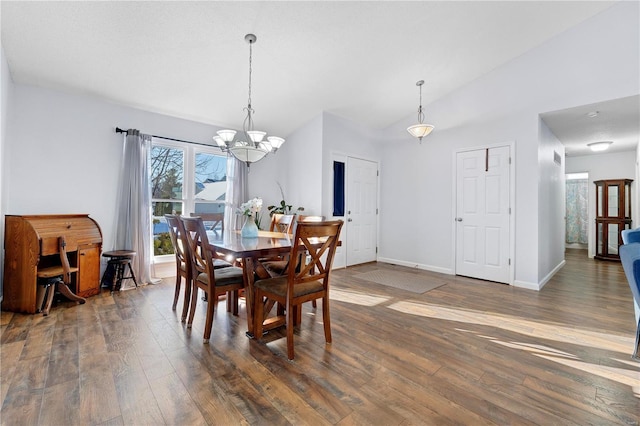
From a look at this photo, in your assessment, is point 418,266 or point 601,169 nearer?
point 418,266

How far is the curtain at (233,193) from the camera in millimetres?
4790

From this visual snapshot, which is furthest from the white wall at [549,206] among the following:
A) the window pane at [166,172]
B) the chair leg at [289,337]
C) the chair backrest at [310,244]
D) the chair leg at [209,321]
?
→ the window pane at [166,172]

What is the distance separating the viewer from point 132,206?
3.82 m

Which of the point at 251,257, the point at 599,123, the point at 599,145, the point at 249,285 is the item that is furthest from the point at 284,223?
the point at 599,145

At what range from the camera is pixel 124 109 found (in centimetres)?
389

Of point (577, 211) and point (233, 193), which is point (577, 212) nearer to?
point (577, 211)

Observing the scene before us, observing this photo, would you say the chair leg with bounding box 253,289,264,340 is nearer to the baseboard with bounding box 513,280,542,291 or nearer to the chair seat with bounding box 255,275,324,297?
the chair seat with bounding box 255,275,324,297

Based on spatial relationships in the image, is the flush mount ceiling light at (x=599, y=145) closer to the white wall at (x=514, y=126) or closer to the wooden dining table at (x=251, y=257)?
the white wall at (x=514, y=126)

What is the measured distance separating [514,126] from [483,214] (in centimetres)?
134

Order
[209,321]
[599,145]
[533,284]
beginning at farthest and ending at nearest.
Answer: [599,145] → [533,284] → [209,321]

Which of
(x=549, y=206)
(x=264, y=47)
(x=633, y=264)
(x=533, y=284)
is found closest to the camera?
(x=633, y=264)

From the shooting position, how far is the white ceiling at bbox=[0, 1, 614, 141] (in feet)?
8.56

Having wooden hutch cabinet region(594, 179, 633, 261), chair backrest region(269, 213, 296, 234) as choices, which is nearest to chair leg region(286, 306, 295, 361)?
chair backrest region(269, 213, 296, 234)

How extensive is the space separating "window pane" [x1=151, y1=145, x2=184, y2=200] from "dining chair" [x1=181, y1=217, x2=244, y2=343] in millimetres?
2101
